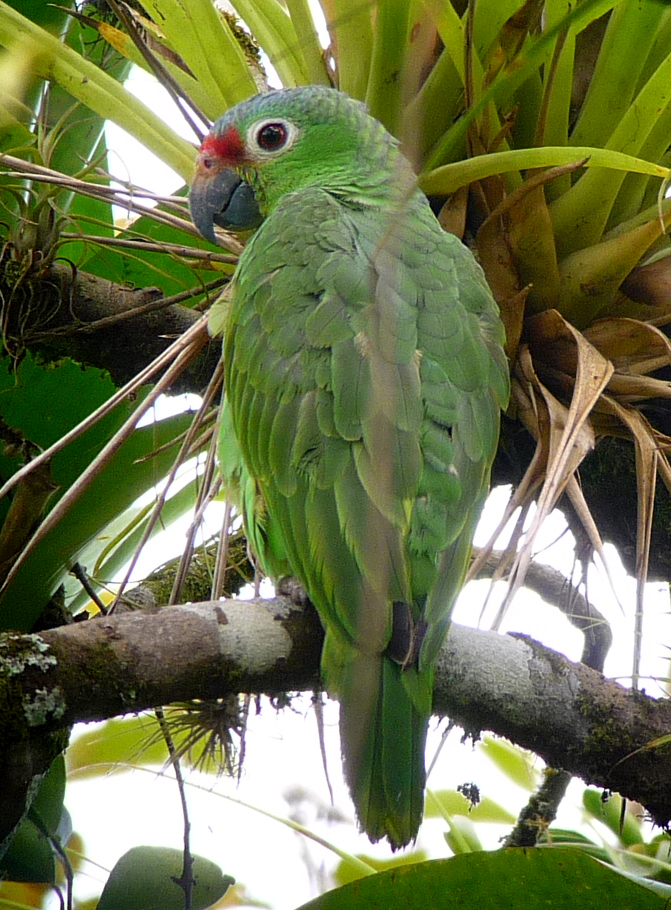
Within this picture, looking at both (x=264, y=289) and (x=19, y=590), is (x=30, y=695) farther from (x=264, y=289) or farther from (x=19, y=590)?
(x=264, y=289)

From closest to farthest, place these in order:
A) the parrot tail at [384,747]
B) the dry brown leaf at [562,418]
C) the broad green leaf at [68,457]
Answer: the parrot tail at [384,747] < the dry brown leaf at [562,418] < the broad green leaf at [68,457]

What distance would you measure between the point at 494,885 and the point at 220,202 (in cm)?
151

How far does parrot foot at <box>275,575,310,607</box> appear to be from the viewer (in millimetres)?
1546

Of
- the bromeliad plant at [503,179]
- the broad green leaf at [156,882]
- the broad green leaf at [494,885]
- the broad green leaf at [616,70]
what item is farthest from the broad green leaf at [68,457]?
the broad green leaf at [616,70]

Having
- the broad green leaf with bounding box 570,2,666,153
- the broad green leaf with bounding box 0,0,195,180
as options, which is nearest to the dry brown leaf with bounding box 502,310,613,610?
the broad green leaf with bounding box 570,2,666,153

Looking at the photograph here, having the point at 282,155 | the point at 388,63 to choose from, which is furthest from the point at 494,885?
the point at 282,155

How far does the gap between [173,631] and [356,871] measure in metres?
0.80

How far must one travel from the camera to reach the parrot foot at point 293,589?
1.55m

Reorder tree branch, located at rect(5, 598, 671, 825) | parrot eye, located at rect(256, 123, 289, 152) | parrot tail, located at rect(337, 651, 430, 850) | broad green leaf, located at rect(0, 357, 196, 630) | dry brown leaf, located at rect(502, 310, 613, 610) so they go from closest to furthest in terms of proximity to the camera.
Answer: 1. tree branch, located at rect(5, 598, 671, 825)
2. parrot tail, located at rect(337, 651, 430, 850)
3. dry brown leaf, located at rect(502, 310, 613, 610)
4. broad green leaf, located at rect(0, 357, 196, 630)
5. parrot eye, located at rect(256, 123, 289, 152)

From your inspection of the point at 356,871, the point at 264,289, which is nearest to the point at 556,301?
the point at 264,289

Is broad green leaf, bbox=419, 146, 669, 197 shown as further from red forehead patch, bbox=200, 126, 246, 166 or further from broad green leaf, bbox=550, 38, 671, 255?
red forehead patch, bbox=200, 126, 246, 166

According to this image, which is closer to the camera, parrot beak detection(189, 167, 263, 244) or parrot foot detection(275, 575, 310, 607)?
parrot foot detection(275, 575, 310, 607)

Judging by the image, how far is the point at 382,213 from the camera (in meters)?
2.01

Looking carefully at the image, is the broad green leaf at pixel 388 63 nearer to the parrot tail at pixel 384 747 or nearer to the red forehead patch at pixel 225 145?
the red forehead patch at pixel 225 145
